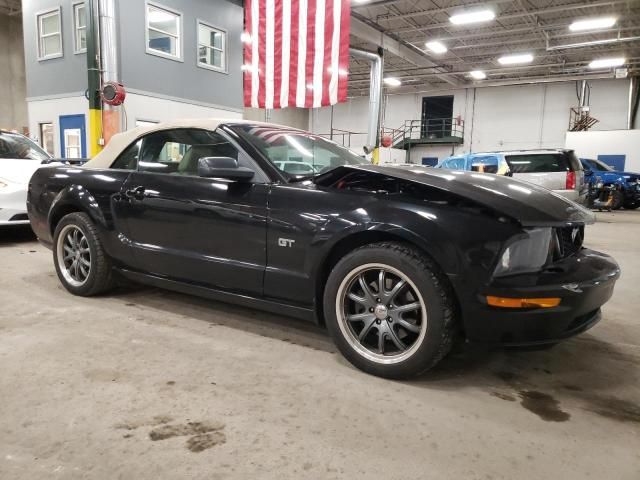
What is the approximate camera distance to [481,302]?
194cm

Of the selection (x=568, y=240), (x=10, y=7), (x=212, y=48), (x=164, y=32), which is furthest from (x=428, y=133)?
(x=568, y=240)

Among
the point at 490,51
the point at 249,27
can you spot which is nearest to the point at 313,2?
the point at 249,27

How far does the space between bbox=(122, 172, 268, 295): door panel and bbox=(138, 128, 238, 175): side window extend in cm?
11

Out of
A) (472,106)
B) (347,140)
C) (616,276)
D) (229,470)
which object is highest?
(472,106)

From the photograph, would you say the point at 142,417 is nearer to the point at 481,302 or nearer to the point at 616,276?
the point at 481,302

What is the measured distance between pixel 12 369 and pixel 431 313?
1997mm

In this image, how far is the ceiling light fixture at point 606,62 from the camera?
16.9m

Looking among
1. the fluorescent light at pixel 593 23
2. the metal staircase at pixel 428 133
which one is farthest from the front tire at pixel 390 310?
the metal staircase at pixel 428 133

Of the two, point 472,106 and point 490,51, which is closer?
point 490,51

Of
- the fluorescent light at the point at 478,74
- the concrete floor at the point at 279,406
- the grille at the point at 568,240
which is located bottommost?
the concrete floor at the point at 279,406

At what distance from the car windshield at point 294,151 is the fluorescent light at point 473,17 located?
12200 mm

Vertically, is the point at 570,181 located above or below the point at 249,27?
below

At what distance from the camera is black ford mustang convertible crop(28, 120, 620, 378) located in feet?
6.39

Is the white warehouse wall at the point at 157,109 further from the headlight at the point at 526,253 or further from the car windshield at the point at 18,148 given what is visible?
the headlight at the point at 526,253
